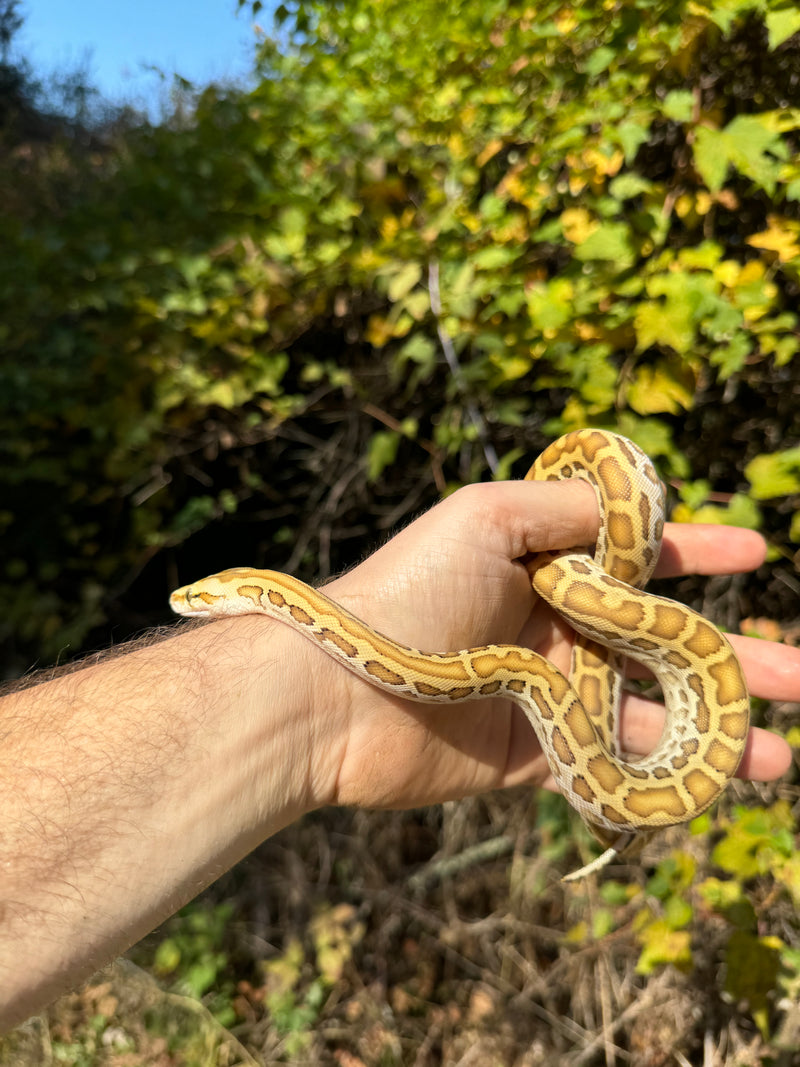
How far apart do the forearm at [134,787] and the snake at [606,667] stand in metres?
0.35

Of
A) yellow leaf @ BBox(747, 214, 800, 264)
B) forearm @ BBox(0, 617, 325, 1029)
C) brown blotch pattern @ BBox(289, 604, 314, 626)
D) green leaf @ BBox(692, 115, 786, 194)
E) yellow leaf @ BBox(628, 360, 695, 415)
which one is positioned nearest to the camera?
forearm @ BBox(0, 617, 325, 1029)

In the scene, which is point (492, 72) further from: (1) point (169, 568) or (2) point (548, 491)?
(1) point (169, 568)

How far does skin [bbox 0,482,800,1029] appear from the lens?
91.5 inches

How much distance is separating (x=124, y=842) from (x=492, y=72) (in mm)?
4231

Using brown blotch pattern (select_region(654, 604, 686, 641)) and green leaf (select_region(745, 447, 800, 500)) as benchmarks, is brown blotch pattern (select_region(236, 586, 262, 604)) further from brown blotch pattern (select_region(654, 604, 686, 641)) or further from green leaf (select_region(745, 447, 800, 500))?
green leaf (select_region(745, 447, 800, 500))

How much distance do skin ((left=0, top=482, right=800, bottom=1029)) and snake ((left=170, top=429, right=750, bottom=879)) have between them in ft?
0.52

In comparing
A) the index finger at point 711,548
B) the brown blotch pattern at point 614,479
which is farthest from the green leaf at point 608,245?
the index finger at point 711,548

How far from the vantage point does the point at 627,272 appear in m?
3.12

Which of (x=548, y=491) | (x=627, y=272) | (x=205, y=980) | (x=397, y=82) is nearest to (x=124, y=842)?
(x=548, y=491)

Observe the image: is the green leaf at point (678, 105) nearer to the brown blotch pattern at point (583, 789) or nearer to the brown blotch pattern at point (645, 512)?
the brown blotch pattern at point (645, 512)

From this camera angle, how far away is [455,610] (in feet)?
10.7

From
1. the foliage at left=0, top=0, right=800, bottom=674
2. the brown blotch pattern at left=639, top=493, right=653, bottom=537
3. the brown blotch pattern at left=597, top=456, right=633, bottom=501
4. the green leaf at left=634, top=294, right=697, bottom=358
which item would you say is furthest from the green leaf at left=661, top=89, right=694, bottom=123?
the brown blotch pattern at left=639, top=493, right=653, bottom=537

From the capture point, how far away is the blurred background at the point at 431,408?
3.09 m

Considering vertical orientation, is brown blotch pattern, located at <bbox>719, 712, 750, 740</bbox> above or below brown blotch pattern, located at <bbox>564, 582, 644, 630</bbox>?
below
